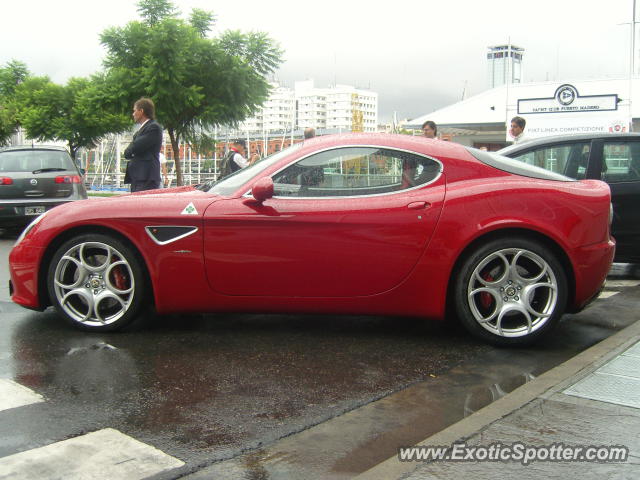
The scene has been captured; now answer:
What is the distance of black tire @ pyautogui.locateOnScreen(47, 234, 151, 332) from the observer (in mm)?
4602

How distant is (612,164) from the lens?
6.93 metres

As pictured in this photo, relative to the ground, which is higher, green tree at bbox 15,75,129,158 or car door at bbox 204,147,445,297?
green tree at bbox 15,75,129,158

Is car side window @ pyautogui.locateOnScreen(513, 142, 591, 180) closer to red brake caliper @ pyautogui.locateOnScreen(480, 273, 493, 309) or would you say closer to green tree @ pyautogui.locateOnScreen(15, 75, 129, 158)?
red brake caliper @ pyautogui.locateOnScreen(480, 273, 493, 309)

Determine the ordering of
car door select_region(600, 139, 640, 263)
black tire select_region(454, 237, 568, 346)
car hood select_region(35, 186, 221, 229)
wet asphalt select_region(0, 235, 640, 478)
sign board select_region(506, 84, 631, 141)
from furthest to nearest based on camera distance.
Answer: sign board select_region(506, 84, 631, 141) < car door select_region(600, 139, 640, 263) < car hood select_region(35, 186, 221, 229) < black tire select_region(454, 237, 568, 346) < wet asphalt select_region(0, 235, 640, 478)

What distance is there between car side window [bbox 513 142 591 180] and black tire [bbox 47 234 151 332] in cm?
409

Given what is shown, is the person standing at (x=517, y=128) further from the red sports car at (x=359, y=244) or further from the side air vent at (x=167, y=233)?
the side air vent at (x=167, y=233)

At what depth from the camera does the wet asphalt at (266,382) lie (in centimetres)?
289

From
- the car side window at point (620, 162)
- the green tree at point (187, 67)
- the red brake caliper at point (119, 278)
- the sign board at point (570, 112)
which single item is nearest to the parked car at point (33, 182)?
the red brake caliper at point (119, 278)

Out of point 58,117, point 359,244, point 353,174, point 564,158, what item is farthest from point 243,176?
point 58,117

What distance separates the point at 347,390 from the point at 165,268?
1.57 m

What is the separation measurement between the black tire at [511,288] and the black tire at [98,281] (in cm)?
209

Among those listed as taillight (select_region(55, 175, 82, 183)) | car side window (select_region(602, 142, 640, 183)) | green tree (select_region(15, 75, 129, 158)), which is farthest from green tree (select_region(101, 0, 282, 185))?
car side window (select_region(602, 142, 640, 183))

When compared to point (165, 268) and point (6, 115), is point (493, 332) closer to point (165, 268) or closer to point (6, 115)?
point (165, 268)

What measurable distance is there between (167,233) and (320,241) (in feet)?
3.23
